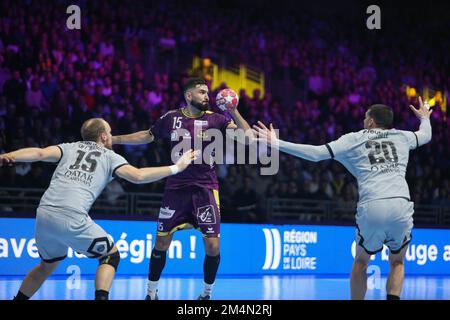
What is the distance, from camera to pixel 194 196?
897 centimetres

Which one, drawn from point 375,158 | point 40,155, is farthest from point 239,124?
point 40,155

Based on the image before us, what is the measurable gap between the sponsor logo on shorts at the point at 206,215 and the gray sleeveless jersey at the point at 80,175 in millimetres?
1818

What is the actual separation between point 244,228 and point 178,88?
5.31 metres

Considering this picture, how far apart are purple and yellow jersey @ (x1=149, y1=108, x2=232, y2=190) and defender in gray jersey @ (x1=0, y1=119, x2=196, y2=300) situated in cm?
157

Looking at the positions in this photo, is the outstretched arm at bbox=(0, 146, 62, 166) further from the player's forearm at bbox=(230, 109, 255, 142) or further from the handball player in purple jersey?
the player's forearm at bbox=(230, 109, 255, 142)

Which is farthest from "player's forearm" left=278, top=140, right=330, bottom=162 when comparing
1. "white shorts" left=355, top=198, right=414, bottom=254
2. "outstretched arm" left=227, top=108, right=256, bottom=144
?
"outstretched arm" left=227, top=108, right=256, bottom=144

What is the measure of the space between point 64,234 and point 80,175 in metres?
0.60

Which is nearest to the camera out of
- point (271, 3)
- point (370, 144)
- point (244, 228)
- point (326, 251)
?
point (370, 144)

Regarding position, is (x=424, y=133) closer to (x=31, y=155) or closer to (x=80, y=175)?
(x=80, y=175)

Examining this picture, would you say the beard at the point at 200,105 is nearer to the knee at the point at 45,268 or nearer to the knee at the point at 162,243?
the knee at the point at 162,243

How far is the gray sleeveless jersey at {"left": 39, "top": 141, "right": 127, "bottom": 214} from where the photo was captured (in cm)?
708
